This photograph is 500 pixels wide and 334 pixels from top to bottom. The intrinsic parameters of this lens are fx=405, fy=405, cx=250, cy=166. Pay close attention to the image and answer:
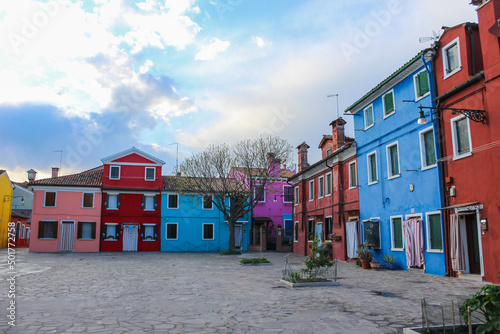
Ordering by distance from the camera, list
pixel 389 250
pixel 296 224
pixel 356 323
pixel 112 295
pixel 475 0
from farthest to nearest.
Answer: pixel 296 224
pixel 389 250
pixel 475 0
pixel 112 295
pixel 356 323

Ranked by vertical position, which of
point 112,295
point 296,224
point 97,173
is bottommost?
point 112,295

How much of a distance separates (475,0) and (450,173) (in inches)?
238

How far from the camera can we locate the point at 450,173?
14836 mm

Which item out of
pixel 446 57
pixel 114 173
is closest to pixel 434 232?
pixel 446 57

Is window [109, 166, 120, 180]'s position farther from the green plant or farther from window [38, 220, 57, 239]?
the green plant

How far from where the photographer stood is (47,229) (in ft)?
114

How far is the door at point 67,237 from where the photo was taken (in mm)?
34562

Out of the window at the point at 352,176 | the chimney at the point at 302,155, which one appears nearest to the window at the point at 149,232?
the chimney at the point at 302,155

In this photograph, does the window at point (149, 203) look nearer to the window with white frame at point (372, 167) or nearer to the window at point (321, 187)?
the window at point (321, 187)

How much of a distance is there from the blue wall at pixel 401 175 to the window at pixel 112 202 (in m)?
22.7

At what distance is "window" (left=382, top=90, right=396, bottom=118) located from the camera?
1880 cm

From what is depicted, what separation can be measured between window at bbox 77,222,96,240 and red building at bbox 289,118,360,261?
1748 centimetres

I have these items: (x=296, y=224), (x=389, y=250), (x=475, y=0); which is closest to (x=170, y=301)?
(x=389, y=250)

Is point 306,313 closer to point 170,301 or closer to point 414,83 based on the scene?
point 170,301
